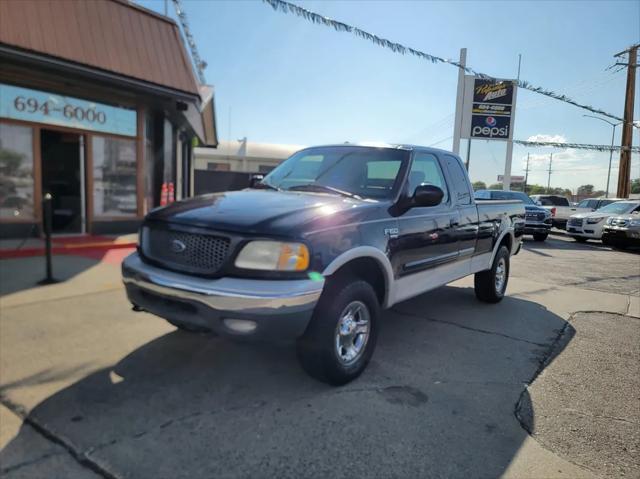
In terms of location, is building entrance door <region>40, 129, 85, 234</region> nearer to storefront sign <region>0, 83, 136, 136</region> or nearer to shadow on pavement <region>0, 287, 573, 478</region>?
storefront sign <region>0, 83, 136, 136</region>

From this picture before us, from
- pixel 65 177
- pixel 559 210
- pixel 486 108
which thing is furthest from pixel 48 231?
pixel 559 210

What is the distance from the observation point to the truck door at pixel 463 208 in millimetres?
4941

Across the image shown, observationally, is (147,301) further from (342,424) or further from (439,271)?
(439,271)

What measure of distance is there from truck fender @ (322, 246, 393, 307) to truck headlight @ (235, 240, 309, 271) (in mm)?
196

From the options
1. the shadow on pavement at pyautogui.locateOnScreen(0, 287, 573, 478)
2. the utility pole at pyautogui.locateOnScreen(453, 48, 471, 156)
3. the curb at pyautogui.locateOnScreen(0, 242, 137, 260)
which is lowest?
the shadow on pavement at pyautogui.locateOnScreen(0, 287, 573, 478)

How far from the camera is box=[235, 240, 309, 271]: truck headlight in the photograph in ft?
9.77

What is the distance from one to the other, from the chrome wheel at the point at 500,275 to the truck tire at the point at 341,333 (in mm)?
3195

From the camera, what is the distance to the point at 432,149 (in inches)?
192

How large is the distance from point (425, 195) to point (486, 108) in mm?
18445

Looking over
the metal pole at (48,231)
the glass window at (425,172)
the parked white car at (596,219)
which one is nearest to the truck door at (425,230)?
the glass window at (425,172)

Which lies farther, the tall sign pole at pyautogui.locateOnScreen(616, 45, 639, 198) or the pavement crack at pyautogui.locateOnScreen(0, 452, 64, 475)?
the tall sign pole at pyautogui.locateOnScreen(616, 45, 639, 198)

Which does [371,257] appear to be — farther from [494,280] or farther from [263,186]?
[494,280]

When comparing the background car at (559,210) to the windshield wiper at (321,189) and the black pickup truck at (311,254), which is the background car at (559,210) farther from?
the windshield wiper at (321,189)

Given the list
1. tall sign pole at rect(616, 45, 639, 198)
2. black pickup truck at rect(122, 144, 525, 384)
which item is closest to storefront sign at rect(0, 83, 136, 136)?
black pickup truck at rect(122, 144, 525, 384)
